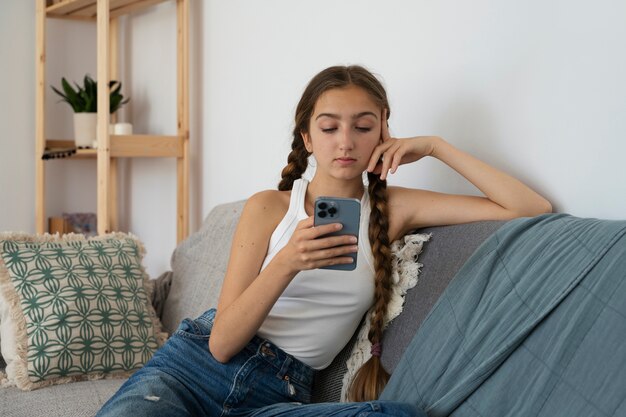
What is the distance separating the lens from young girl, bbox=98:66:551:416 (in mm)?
1532

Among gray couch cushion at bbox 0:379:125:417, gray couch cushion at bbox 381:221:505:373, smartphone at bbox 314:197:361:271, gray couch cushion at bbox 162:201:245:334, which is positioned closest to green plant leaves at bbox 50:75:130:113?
gray couch cushion at bbox 162:201:245:334

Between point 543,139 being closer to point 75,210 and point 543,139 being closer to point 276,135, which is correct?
point 276,135

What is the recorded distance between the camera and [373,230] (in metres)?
1.64

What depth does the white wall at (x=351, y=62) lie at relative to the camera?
1.49 m

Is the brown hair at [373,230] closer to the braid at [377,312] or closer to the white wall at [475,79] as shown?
the braid at [377,312]

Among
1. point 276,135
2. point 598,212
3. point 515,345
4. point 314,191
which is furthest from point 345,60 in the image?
point 515,345

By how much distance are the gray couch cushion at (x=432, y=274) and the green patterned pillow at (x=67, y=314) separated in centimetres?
85

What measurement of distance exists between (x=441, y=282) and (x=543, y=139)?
349 millimetres

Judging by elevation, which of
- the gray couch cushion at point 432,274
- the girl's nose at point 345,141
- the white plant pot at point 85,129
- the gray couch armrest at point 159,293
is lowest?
the gray couch armrest at point 159,293

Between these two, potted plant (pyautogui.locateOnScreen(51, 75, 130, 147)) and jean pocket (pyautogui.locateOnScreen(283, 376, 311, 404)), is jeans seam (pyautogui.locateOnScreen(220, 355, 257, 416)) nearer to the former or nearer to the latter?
jean pocket (pyautogui.locateOnScreen(283, 376, 311, 404))

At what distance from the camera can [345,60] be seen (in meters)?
2.26

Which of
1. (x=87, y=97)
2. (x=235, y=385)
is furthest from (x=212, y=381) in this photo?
(x=87, y=97)

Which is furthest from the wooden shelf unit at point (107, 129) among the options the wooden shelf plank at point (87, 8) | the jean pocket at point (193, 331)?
the jean pocket at point (193, 331)

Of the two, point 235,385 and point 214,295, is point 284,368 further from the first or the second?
point 214,295
